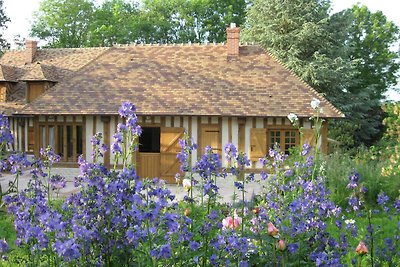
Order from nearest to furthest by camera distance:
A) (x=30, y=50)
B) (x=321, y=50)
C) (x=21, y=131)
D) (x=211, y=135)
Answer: (x=211, y=135), (x=21, y=131), (x=30, y=50), (x=321, y=50)

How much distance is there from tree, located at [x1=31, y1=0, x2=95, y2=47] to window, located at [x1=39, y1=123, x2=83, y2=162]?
20.9m

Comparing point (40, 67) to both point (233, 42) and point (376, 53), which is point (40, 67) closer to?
point (233, 42)

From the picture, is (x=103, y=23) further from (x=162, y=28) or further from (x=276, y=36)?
(x=276, y=36)

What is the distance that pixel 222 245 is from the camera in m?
3.62

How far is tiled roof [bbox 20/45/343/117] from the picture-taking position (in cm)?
1733

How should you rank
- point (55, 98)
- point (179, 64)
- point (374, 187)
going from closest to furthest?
point (374, 187) → point (55, 98) → point (179, 64)

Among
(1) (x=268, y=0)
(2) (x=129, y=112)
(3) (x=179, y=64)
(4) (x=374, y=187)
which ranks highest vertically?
(1) (x=268, y=0)

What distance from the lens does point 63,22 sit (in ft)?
125

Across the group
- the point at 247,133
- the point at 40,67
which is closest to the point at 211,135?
the point at 247,133

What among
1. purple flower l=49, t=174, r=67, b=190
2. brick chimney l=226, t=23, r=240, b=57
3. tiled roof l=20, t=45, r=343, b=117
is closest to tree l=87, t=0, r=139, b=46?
tiled roof l=20, t=45, r=343, b=117

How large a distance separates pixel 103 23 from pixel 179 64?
1998 cm

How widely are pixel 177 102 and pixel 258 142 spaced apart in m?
2.99

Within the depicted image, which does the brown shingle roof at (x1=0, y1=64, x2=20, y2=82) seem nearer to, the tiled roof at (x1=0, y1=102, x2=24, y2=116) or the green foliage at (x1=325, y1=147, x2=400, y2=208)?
the tiled roof at (x1=0, y1=102, x2=24, y2=116)

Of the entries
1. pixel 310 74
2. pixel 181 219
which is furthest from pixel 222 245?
pixel 310 74
